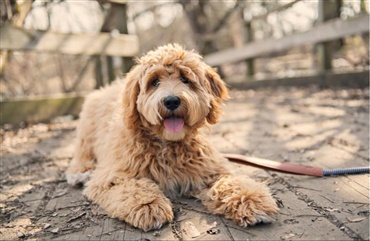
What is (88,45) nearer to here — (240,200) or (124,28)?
(124,28)

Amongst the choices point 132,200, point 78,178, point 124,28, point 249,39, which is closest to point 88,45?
point 124,28

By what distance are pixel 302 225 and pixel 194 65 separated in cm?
155

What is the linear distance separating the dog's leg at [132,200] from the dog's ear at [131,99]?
479 millimetres

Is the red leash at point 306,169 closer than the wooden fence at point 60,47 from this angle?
Yes

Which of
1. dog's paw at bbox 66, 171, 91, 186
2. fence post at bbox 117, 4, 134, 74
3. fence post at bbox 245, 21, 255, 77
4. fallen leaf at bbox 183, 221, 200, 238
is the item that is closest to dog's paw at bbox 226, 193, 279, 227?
fallen leaf at bbox 183, 221, 200, 238

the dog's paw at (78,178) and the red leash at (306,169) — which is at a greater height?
the red leash at (306,169)

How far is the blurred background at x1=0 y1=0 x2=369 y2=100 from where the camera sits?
23.9 feet

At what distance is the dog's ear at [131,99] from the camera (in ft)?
10.2

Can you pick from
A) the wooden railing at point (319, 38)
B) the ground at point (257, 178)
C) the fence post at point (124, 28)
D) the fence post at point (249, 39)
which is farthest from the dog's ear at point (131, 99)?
the fence post at point (249, 39)

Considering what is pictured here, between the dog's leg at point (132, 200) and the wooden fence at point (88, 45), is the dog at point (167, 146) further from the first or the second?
the wooden fence at point (88, 45)

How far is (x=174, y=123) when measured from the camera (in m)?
2.96

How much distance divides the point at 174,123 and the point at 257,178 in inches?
39.4

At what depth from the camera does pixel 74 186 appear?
11.7 ft

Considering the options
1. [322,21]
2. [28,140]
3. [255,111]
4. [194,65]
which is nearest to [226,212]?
[194,65]
